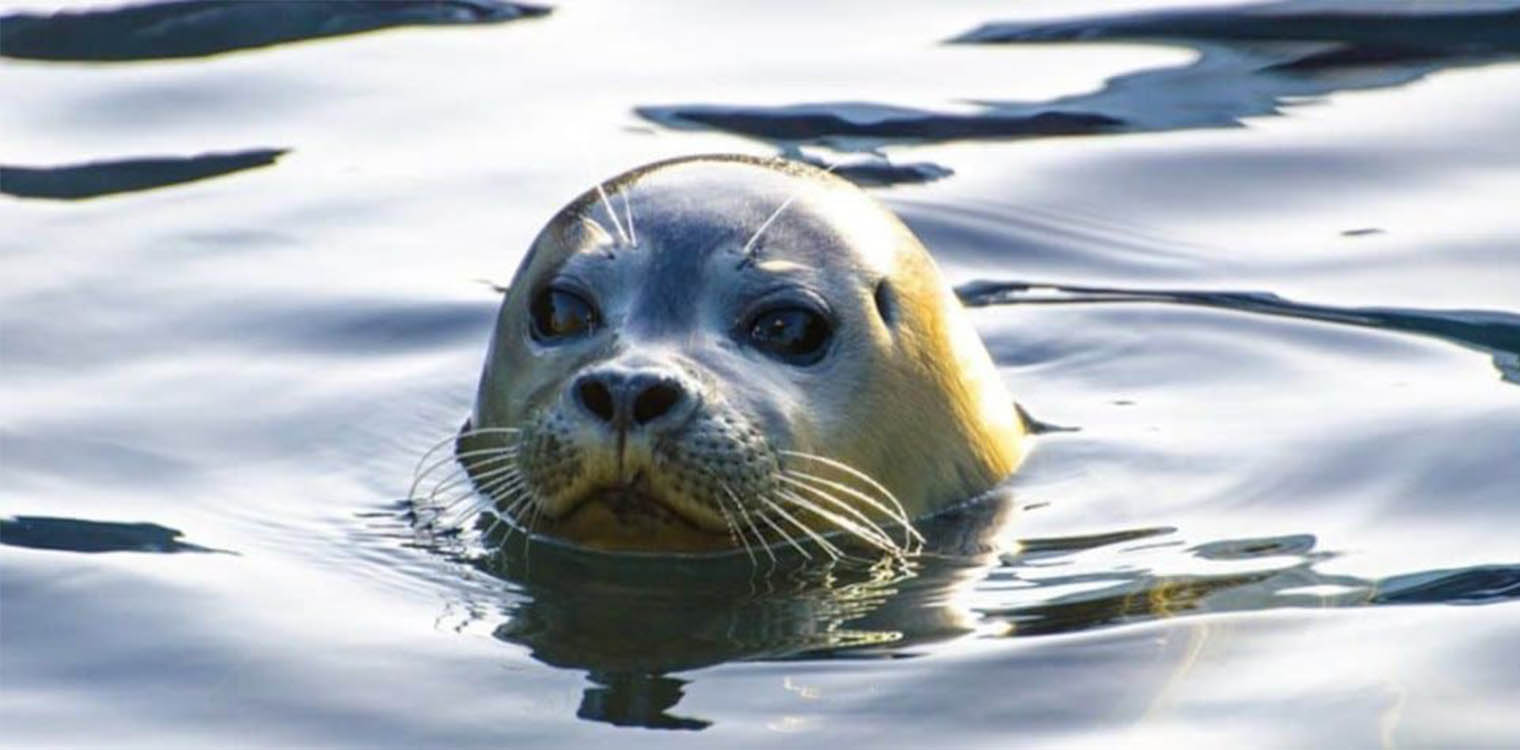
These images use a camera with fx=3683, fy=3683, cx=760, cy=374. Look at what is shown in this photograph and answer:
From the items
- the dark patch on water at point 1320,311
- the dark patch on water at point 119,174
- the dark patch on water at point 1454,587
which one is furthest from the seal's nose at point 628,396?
the dark patch on water at point 119,174

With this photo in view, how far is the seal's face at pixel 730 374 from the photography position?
6.84m

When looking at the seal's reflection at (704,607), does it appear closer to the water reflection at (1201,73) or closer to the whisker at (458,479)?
the whisker at (458,479)

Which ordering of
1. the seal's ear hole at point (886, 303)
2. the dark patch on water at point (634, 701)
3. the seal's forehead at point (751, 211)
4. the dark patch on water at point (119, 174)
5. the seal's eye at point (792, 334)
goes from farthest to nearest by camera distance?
the dark patch on water at point (119, 174)
the seal's ear hole at point (886, 303)
the seal's forehead at point (751, 211)
the seal's eye at point (792, 334)
the dark patch on water at point (634, 701)

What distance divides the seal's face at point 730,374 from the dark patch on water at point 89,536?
65 cm

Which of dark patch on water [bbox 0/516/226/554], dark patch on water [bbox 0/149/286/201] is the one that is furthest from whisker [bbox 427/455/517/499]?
dark patch on water [bbox 0/149/286/201]

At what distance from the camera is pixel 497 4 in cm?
1242

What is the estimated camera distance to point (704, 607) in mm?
6848

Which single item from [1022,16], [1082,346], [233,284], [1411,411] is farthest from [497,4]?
[1411,411]

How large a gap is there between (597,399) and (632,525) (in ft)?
1.00

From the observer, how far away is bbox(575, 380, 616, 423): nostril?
266 inches

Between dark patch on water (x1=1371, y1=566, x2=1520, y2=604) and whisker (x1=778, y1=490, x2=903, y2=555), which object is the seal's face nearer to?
whisker (x1=778, y1=490, x2=903, y2=555)

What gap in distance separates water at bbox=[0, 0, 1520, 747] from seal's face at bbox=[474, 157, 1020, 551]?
175mm

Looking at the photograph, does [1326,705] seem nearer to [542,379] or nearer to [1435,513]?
[1435,513]

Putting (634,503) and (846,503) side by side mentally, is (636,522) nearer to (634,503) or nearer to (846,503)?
(634,503)
